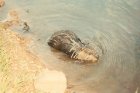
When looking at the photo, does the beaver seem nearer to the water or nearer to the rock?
the water

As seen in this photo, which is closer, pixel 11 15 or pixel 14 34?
pixel 14 34

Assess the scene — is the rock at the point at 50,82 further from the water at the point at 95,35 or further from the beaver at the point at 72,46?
the beaver at the point at 72,46

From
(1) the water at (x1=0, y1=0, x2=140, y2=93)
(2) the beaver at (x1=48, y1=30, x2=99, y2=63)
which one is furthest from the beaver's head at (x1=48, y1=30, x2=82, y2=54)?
(1) the water at (x1=0, y1=0, x2=140, y2=93)

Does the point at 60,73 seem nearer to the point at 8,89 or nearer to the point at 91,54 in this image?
the point at 91,54

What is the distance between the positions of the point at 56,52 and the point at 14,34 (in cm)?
169

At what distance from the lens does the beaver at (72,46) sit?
11.0m

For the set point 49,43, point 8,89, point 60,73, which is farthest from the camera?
point 49,43

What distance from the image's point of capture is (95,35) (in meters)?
12.1

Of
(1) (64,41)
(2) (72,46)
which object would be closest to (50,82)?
(2) (72,46)

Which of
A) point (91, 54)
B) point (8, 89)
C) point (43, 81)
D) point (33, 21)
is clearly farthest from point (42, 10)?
point (8, 89)

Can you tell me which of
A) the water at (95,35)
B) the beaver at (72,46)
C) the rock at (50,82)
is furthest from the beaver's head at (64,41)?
the rock at (50,82)

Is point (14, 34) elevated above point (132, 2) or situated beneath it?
situated beneath

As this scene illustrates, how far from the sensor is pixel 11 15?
1306cm

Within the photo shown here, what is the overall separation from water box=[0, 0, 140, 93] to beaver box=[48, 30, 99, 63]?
0.69 ft
